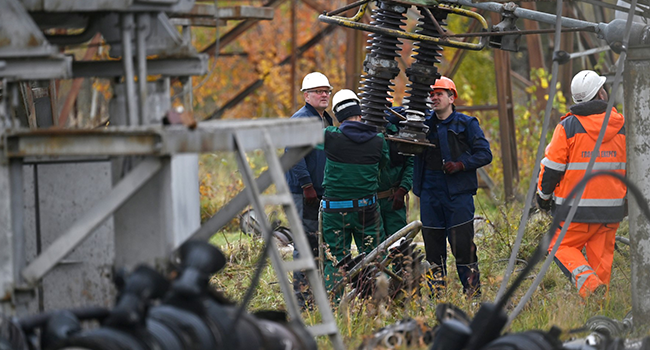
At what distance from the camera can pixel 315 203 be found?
23.0ft

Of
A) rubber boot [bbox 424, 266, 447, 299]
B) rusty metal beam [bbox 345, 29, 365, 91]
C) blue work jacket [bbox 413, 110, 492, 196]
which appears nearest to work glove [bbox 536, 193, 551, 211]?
blue work jacket [bbox 413, 110, 492, 196]

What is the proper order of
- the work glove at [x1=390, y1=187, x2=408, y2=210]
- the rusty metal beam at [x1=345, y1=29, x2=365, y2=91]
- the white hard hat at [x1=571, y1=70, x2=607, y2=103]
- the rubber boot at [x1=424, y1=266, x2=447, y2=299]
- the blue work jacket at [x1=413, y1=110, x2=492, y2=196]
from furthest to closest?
the rusty metal beam at [x1=345, y1=29, x2=365, y2=91], the work glove at [x1=390, y1=187, x2=408, y2=210], the blue work jacket at [x1=413, y1=110, x2=492, y2=196], the white hard hat at [x1=571, y1=70, x2=607, y2=103], the rubber boot at [x1=424, y1=266, x2=447, y2=299]

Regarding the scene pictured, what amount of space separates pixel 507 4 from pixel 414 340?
9.85 ft

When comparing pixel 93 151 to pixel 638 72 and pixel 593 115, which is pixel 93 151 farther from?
pixel 593 115

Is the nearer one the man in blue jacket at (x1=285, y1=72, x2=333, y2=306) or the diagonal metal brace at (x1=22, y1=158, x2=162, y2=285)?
the diagonal metal brace at (x1=22, y1=158, x2=162, y2=285)

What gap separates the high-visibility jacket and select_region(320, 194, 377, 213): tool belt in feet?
5.09

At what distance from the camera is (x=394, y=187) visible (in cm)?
707

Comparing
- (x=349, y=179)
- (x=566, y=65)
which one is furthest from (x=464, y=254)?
(x=566, y=65)

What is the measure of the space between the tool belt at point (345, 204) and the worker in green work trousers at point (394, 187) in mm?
350

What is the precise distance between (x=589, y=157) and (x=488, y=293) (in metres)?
1.33

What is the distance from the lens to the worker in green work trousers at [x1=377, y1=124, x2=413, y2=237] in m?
6.95

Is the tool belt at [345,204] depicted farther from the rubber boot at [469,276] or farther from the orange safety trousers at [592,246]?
the orange safety trousers at [592,246]

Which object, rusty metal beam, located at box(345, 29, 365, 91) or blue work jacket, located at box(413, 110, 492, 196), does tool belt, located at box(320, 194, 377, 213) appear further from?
rusty metal beam, located at box(345, 29, 365, 91)

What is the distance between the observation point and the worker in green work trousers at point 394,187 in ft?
22.8
